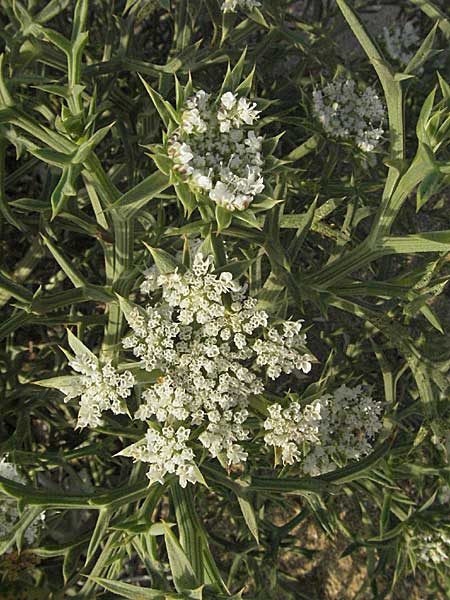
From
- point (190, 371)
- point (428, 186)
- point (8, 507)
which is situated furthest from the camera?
point (8, 507)

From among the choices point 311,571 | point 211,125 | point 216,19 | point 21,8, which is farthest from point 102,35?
point 311,571

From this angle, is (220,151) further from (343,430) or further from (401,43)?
(401,43)

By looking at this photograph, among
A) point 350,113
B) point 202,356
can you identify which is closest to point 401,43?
point 350,113

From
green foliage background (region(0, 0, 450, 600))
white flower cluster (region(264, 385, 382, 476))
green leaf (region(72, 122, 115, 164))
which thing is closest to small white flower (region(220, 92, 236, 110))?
green foliage background (region(0, 0, 450, 600))

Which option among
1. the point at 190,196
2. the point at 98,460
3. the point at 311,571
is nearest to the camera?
the point at 190,196

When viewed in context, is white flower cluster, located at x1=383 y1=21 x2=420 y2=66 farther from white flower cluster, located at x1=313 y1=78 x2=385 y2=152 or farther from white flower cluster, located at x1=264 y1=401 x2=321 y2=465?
white flower cluster, located at x1=264 y1=401 x2=321 y2=465

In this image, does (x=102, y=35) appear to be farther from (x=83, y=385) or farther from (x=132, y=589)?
(x=132, y=589)

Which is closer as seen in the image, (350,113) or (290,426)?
(290,426)
